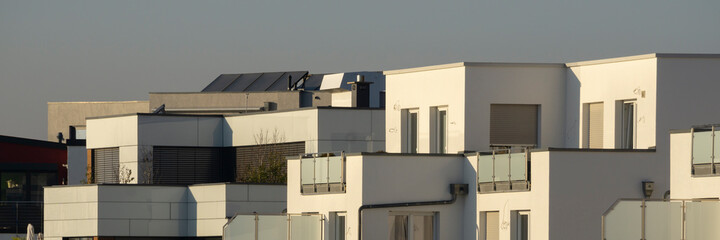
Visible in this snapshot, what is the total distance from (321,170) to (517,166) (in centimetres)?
536

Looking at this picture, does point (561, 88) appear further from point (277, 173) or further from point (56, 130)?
point (56, 130)

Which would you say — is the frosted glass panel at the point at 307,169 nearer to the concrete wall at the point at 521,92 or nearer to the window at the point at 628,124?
the concrete wall at the point at 521,92

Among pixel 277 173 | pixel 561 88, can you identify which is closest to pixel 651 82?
pixel 561 88

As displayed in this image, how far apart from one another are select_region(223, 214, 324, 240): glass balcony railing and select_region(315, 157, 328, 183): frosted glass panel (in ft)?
3.09

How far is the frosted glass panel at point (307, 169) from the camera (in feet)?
131

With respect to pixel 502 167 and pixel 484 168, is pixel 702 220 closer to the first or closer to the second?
pixel 502 167

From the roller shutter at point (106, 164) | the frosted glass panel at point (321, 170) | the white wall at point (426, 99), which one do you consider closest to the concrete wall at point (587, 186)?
the white wall at point (426, 99)

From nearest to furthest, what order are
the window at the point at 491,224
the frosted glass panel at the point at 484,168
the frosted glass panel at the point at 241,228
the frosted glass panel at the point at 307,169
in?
1. the frosted glass panel at the point at 484,168
2. the window at the point at 491,224
3. the frosted glass panel at the point at 241,228
4. the frosted glass panel at the point at 307,169

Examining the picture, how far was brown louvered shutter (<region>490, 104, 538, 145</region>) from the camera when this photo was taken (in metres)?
40.7

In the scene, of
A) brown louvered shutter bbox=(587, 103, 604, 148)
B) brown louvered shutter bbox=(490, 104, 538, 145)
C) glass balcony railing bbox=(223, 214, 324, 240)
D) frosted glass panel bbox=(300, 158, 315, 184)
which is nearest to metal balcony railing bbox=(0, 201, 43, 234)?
frosted glass panel bbox=(300, 158, 315, 184)

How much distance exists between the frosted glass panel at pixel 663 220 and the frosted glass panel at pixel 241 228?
40.1ft

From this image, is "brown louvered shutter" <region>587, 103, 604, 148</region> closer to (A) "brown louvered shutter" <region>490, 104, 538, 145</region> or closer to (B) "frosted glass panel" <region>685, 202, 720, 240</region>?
(A) "brown louvered shutter" <region>490, 104, 538, 145</region>

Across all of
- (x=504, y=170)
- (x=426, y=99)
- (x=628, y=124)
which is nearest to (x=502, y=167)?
(x=504, y=170)

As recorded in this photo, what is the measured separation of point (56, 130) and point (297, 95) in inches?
1220
